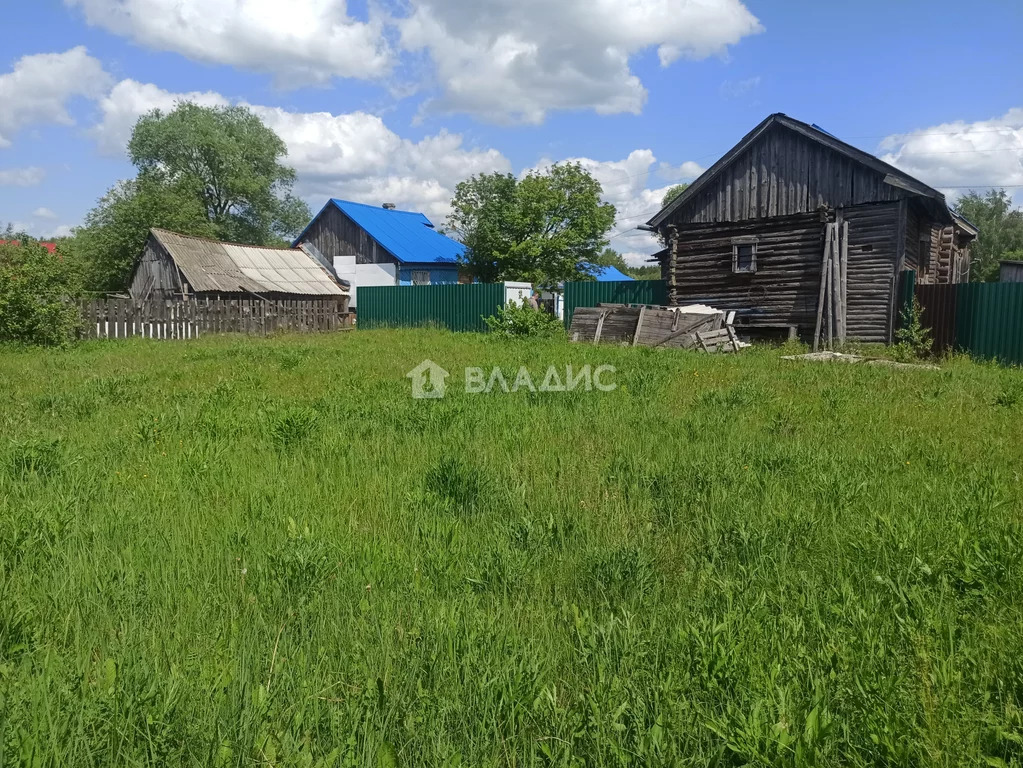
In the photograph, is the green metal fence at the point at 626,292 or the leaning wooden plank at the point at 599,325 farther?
the green metal fence at the point at 626,292

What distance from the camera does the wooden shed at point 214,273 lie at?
26.2 m

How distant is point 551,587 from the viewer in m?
3.18

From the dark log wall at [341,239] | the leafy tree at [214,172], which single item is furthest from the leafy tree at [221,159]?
the dark log wall at [341,239]

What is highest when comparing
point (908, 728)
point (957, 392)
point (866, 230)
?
point (866, 230)

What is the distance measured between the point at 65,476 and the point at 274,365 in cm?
723

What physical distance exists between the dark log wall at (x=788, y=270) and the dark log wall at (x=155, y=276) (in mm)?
19259

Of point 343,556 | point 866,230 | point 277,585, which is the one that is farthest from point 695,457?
point 866,230

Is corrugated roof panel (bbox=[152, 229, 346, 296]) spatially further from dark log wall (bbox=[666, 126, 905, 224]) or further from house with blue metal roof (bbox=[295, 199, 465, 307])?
dark log wall (bbox=[666, 126, 905, 224])

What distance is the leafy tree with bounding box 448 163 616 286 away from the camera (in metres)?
34.9

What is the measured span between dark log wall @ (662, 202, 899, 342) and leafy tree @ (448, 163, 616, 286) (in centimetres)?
1578

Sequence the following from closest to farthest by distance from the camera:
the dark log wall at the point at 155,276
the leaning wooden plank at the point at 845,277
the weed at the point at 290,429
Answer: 1. the weed at the point at 290,429
2. the leaning wooden plank at the point at 845,277
3. the dark log wall at the point at 155,276

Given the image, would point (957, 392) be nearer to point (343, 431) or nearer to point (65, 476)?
point (343, 431)

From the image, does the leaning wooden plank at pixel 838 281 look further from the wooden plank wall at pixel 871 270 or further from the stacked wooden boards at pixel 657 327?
the stacked wooden boards at pixel 657 327

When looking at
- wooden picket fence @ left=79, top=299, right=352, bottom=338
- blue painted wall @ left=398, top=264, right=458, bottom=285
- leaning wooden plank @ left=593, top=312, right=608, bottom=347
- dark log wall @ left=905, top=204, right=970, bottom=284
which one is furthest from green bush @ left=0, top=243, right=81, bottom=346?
blue painted wall @ left=398, top=264, right=458, bottom=285
